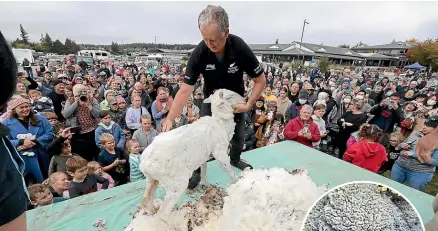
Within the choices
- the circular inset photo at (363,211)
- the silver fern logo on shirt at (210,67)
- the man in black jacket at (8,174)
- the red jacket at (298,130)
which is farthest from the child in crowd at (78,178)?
the red jacket at (298,130)

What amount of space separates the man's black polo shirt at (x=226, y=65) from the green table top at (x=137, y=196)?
1.18 metres

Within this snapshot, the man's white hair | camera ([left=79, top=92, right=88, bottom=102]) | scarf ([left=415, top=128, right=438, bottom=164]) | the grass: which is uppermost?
the man's white hair

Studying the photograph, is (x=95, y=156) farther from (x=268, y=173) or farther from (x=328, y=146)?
(x=328, y=146)

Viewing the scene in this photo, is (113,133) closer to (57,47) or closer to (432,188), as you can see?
(432,188)

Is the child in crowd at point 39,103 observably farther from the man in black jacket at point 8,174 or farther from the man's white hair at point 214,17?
the man in black jacket at point 8,174

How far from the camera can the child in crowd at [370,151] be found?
3.56 metres

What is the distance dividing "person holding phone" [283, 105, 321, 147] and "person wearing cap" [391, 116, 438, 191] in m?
1.23

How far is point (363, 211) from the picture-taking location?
0.81 meters

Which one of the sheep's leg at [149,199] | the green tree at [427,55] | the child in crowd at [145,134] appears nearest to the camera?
the sheep's leg at [149,199]

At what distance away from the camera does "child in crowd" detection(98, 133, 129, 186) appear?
3607 millimetres

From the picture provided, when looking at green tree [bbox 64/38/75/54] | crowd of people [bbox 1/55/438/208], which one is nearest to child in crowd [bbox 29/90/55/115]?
crowd of people [bbox 1/55/438/208]

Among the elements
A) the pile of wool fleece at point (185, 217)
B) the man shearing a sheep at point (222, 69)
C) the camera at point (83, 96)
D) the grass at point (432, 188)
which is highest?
the man shearing a sheep at point (222, 69)

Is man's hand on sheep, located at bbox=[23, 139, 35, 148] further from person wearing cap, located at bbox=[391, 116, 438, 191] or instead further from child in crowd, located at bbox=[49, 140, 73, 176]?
person wearing cap, located at bbox=[391, 116, 438, 191]

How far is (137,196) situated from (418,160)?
3.80m
